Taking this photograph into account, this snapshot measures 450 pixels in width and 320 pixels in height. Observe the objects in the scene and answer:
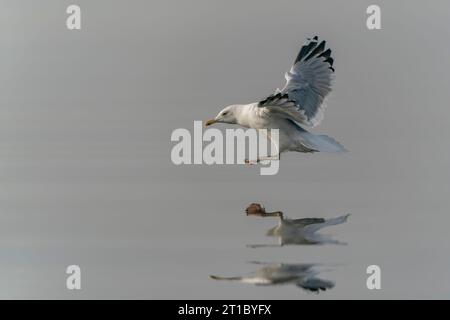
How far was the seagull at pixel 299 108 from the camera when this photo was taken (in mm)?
7527

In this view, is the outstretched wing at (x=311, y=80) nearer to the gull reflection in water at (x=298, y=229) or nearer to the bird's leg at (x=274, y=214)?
the bird's leg at (x=274, y=214)

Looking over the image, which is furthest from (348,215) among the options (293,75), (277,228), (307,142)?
(293,75)

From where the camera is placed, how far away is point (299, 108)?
7633 millimetres

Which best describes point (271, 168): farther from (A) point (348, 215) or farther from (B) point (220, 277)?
(B) point (220, 277)

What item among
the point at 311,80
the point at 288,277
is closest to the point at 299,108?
the point at 311,80

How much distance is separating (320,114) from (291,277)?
9.21 ft

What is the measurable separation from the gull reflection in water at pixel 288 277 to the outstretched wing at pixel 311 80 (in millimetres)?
2292

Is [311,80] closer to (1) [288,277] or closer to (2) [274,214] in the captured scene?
(2) [274,214]

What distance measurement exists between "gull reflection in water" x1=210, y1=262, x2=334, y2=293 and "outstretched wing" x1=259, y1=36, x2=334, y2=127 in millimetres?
2292

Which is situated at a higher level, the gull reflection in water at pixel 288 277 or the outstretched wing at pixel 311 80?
the outstretched wing at pixel 311 80

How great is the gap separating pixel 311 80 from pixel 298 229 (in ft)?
6.62

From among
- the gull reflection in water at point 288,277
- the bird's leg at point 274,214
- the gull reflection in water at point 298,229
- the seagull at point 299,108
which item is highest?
the seagull at point 299,108

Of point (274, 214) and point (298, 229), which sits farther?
point (274, 214)

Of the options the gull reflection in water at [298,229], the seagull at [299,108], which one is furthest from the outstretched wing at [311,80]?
the gull reflection in water at [298,229]
